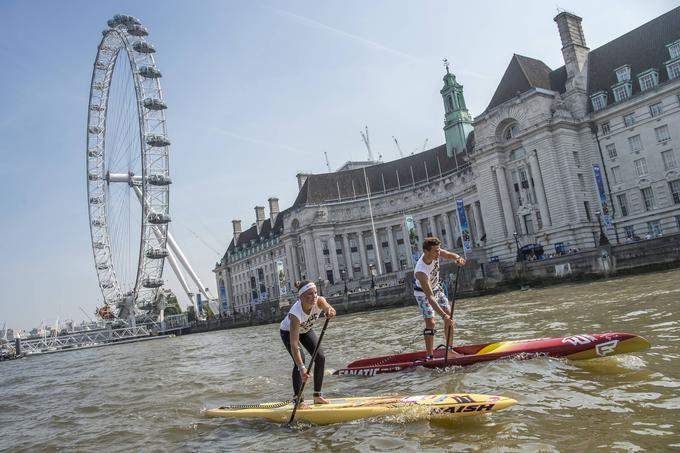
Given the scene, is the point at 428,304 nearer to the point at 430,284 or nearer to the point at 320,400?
the point at 430,284

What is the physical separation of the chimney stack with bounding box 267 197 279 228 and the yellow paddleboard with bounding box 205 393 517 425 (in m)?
116

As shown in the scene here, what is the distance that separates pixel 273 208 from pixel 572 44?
80.6 m

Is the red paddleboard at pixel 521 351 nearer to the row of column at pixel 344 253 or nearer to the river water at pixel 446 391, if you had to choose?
the river water at pixel 446 391

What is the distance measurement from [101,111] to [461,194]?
188 feet

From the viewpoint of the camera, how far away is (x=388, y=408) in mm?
7738

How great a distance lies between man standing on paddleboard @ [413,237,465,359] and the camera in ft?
34.2

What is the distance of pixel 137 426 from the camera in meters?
10.4

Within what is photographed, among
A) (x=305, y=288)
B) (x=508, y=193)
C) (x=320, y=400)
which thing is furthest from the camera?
(x=508, y=193)

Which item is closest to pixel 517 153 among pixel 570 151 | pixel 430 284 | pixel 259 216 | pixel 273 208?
pixel 570 151

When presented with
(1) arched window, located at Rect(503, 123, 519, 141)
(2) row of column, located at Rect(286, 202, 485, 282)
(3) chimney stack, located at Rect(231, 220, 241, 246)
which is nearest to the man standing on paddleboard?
(1) arched window, located at Rect(503, 123, 519, 141)

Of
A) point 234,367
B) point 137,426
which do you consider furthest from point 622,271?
point 137,426

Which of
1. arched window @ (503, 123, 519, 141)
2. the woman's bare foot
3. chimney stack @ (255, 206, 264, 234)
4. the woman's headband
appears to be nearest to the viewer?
the woman's headband

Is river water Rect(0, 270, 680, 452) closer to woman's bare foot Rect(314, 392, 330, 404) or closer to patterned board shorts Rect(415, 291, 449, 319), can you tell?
woman's bare foot Rect(314, 392, 330, 404)

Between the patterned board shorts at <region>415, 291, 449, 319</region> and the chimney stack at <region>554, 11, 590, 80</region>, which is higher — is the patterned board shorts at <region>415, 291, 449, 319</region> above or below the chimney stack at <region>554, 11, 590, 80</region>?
below
